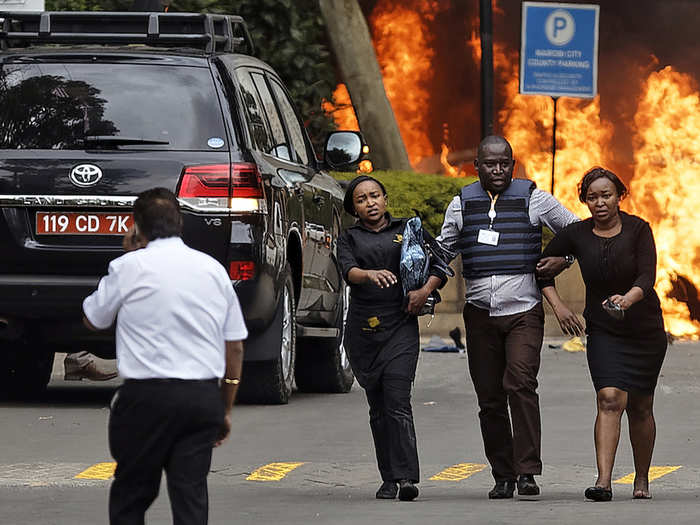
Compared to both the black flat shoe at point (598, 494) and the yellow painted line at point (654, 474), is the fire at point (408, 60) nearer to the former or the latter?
the yellow painted line at point (654, 474)

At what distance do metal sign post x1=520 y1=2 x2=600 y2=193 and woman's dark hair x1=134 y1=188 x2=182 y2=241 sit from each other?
1333 centimetres

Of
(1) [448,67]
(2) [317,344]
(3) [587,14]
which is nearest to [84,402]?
(2) [317,344]

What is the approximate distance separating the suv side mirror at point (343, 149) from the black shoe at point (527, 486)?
14.1ft

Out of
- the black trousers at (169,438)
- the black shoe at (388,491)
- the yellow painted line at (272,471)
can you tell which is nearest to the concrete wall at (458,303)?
the yellow painted line at (272,471)

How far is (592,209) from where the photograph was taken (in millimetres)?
9039

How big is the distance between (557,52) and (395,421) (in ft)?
36.7

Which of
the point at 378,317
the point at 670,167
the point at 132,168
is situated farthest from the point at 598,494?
the point at 670,167

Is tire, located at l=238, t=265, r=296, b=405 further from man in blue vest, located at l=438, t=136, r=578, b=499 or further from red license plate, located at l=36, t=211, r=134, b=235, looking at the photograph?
man in blue vest, located at l=438, t=136, r=578, b=499

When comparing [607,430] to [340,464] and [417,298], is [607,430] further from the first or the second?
[340,464]

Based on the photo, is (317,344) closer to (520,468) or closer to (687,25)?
(520,468)

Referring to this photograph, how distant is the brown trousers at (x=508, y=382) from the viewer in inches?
356

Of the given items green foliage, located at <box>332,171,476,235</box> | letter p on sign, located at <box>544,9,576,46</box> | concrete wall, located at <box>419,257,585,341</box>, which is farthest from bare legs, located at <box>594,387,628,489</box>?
letter p on sign, located at <box>544,9,576,46</box>

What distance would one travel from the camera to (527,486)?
8977 mm

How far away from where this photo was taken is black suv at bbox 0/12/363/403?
443 inches
